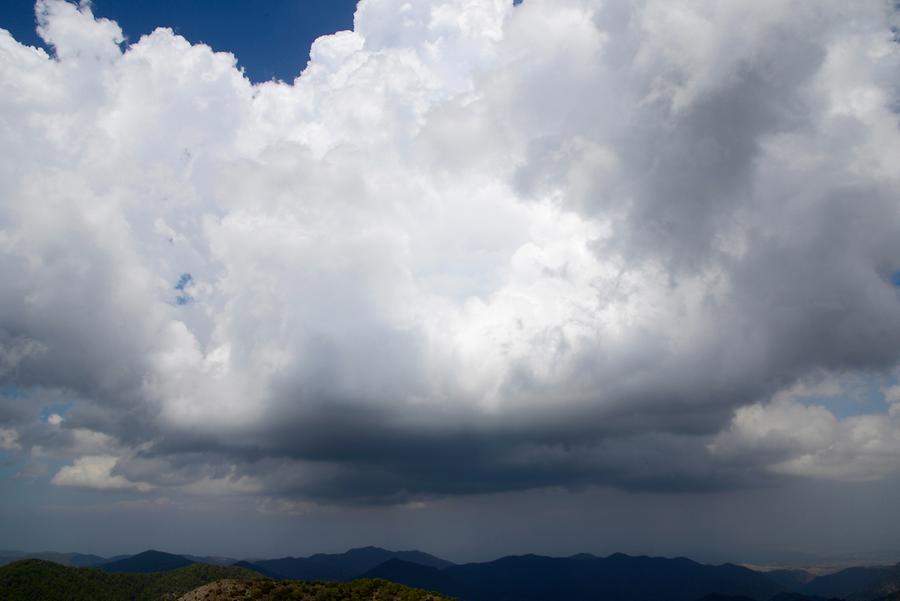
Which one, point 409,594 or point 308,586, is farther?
point 308,586

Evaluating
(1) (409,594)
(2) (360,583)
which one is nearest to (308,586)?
(2) (360,583)

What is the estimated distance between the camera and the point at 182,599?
5143 inches

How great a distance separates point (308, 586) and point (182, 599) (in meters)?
29.2

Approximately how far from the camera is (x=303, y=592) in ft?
422

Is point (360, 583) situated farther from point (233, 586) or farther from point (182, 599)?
point (182, 599)

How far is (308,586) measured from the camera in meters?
133

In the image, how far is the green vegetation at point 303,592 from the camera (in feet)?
405

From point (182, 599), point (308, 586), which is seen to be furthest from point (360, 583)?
point (182, 599)

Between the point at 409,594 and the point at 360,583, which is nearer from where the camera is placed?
the point at 409,594

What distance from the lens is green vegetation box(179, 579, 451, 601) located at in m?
124

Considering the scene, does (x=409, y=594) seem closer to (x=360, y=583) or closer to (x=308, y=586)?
(x=360, y=583)

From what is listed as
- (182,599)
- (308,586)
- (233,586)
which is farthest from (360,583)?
(182,599)

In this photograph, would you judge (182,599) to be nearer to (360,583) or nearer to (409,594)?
(360,583)

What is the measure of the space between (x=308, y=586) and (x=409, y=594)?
1023 inches
